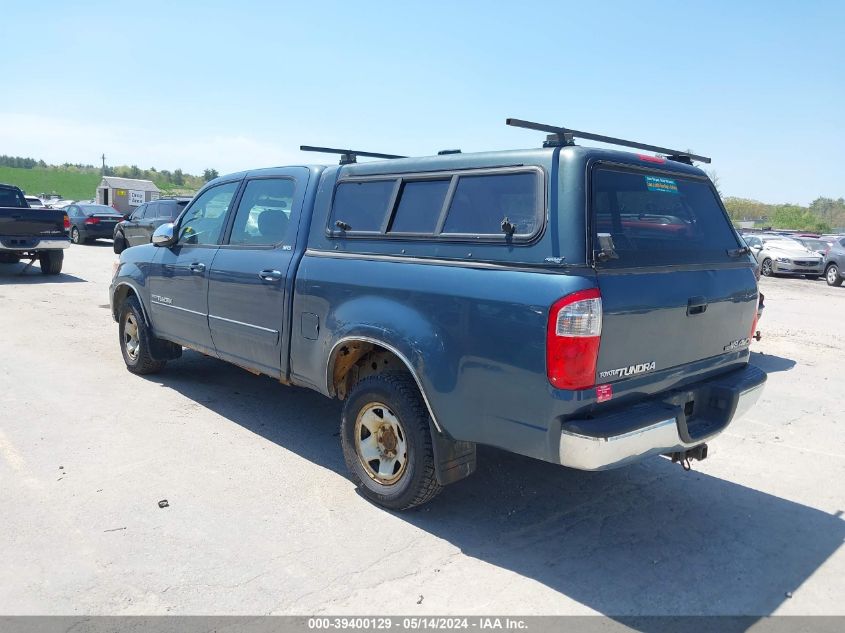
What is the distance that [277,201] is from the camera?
505cm

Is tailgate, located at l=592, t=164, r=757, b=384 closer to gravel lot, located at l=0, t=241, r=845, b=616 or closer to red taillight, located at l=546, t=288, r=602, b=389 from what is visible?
red taillight, located at l=546, t=288, r=602, b=389

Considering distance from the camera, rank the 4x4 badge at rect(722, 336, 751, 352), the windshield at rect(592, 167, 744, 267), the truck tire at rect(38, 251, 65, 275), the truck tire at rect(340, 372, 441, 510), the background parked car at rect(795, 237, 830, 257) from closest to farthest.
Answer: the windshield at rect(592, 167, 744, 267) < the truck tire at rect(340, 372, 441, 510) < the 4x4 badge at rect(722, 336, 751, 352) < the truck tire at rect(38, 251, 65, 275) < the background parked car at rect(795, 237, 830, 257)

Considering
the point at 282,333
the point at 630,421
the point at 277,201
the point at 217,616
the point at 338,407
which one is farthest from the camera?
the point at 338,407

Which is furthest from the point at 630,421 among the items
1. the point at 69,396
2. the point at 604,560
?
the point at 69,396

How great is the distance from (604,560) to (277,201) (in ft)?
10.8

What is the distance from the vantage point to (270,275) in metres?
4.78

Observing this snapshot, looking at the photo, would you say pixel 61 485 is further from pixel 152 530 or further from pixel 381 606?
pixel 381 606

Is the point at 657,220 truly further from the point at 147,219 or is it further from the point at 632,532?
the point at 147,219

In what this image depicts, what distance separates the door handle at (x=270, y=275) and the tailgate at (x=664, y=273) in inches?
90.5

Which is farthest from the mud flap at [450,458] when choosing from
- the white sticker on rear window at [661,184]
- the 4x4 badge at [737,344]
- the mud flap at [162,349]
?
the mud flap at [162,349]

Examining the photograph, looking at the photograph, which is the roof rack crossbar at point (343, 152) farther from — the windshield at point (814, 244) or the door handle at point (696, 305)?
the windshield at point (814, 244)

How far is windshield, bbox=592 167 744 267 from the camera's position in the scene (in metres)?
3.47

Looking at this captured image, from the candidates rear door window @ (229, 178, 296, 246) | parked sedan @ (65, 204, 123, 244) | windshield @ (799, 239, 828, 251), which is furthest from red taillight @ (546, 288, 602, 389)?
parked sedan @ (65, 204, 123, 244)

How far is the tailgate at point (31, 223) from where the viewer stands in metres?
13.7
